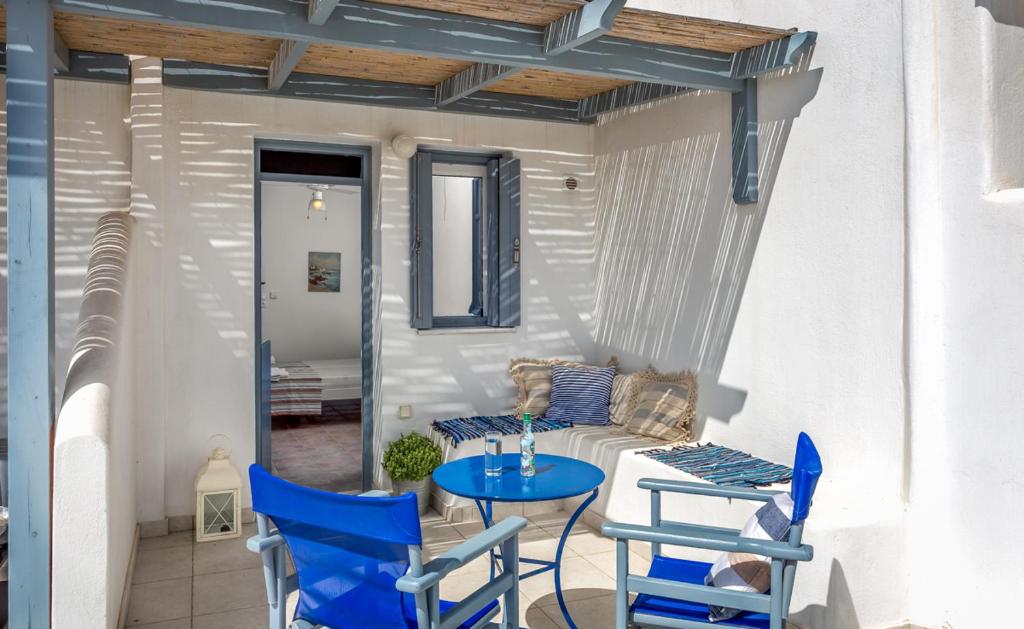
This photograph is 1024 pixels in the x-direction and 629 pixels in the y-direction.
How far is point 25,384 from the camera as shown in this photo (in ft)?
10.1

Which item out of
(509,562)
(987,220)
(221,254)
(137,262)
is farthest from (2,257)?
(987,220)

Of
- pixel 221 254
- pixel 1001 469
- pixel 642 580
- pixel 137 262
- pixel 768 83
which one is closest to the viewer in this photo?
pixel 642 580

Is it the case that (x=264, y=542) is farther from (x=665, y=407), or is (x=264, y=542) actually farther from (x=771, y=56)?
(x=771, y=56)

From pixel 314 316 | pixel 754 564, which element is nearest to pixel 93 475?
pixel 754 564

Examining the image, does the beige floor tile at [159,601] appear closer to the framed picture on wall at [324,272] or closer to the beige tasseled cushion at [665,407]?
the beige tasseled cushion at [665,407]

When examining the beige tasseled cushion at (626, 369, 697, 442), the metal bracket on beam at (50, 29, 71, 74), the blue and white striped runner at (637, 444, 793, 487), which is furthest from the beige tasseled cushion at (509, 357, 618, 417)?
the metal bracket on beam at (50, 29, 71, 74)

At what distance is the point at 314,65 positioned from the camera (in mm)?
5000

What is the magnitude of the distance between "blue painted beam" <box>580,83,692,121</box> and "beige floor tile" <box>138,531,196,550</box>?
13.1 ft

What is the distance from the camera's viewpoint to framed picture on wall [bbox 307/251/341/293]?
10.7 m

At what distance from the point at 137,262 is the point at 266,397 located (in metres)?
1.25

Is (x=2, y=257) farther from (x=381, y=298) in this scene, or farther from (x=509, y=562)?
(x=509, y=562)

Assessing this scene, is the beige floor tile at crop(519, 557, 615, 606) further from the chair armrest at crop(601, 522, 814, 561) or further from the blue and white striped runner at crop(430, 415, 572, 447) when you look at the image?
the chair armrest at crop(601, 522, 814, 561)

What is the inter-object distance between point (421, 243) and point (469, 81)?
120 centimetres

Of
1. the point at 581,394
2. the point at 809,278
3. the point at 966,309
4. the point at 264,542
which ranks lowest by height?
the point at 264,542
